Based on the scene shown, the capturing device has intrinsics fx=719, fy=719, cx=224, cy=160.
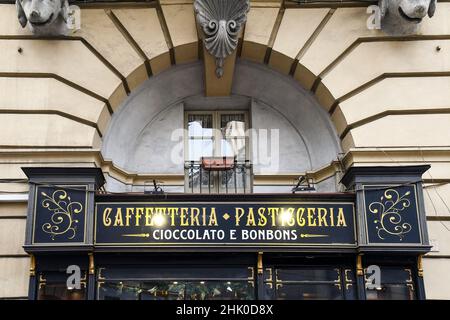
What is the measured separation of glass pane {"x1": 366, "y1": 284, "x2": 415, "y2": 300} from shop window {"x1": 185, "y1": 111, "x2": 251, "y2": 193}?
3538 mm

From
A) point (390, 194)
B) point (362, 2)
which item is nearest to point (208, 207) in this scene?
point (390, 194)

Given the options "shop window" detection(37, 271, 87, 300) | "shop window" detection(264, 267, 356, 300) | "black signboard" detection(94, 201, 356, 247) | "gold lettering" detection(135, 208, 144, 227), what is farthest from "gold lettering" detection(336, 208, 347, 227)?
"shop window" detection(37, 271, 87, 300)

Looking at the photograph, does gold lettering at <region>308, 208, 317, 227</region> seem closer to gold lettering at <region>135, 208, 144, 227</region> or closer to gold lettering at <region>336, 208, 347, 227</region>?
gold lettering at <region>336, 208, 347, 227</region>

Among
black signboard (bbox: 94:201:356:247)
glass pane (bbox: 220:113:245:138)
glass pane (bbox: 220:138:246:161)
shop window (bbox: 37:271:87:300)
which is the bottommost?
shop window (bbox: 37:271:87:300)

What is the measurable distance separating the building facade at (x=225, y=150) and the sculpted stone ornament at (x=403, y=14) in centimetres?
4

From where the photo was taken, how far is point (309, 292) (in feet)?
42.5

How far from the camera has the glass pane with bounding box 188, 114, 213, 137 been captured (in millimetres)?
15602

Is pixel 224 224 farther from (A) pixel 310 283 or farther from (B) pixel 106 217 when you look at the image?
(B) pixel 106 217

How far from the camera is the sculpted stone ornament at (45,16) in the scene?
1373 cm

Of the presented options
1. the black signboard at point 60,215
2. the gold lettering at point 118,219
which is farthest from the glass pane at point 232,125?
the black signboard at point 60,215

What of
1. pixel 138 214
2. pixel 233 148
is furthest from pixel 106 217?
pixel 233 148

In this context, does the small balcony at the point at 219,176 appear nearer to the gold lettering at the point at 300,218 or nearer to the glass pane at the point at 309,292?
the gold lettering at the point at 300,218

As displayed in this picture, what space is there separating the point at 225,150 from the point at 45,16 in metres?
4.60

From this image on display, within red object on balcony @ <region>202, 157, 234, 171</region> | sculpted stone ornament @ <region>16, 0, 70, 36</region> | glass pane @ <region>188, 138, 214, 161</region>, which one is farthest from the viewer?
glass pane @ <region>188, 138, 214, 161</region>
